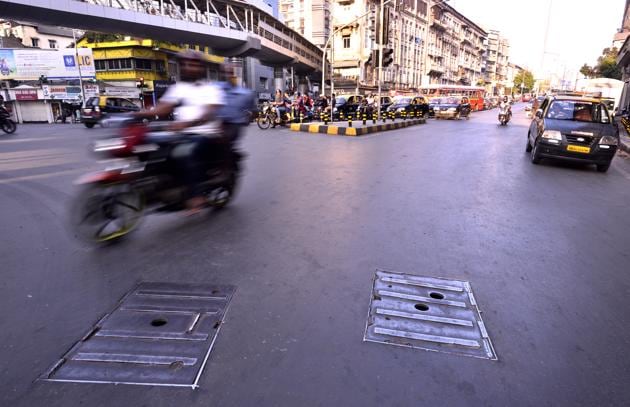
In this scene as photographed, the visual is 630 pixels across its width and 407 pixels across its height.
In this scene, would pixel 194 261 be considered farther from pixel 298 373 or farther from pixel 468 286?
pixel 468 286

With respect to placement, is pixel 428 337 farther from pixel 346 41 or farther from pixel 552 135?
pixel 346 41

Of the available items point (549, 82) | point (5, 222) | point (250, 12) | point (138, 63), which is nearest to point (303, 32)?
point (250, 12)

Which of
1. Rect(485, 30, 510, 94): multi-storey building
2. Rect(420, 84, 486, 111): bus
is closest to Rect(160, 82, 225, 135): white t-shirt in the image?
Rect(420, 84, 486, 111): bus

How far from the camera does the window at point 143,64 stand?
3848 centimetres

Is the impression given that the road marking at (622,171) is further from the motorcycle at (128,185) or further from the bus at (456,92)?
the bus at (456,92)

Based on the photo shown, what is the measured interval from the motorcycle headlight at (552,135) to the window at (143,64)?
3923 centimetres

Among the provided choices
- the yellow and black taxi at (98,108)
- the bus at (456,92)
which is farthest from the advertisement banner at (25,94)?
the bus at (456,92)

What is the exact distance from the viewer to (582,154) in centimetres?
865

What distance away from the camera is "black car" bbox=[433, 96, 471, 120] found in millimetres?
27750

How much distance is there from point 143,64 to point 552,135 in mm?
39521

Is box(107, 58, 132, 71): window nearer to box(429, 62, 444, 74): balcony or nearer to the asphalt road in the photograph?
the asphalt road

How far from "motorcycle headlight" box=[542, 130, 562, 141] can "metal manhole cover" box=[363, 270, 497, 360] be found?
7.15 m

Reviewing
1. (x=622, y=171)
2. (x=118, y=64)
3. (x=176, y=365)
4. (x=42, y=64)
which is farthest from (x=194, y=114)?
(x=118, y=64)

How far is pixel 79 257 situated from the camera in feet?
12.2
